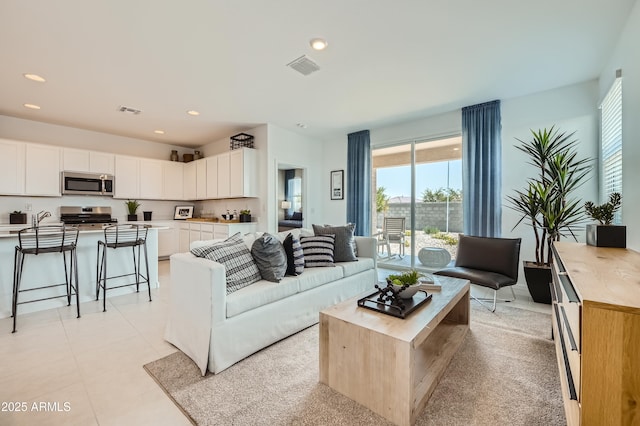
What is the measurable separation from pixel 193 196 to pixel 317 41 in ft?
15.5

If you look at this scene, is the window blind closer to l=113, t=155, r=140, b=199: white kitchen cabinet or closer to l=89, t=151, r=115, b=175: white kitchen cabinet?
l=113, t=155, r=140, b=199: white kitchen cabinet

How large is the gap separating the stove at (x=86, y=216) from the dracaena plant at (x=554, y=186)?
6824 millimetres

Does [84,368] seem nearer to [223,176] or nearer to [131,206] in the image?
[223,176]

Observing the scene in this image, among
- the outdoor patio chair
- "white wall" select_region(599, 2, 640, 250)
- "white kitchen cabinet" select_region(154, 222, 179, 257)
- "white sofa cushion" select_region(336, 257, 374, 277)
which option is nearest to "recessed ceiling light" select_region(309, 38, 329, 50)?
"white sofa cushion" select_region(336, 257, 374, 277)

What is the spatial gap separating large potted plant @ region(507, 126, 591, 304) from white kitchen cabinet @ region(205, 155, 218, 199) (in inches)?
203

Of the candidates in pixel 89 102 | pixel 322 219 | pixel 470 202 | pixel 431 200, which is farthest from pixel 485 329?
pixel 89 102

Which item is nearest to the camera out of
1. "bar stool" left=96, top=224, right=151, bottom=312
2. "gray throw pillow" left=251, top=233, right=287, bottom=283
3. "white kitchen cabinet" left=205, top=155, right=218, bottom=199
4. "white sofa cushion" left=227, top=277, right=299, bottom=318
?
"white sofa cushion" left=227, top=277, right=299, bottom=318

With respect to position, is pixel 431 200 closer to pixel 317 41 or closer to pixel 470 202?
pixel 470 202

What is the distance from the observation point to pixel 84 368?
6.34 ft

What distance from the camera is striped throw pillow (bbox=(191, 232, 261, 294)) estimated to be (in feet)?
7.09

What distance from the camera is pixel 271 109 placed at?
4.17 m

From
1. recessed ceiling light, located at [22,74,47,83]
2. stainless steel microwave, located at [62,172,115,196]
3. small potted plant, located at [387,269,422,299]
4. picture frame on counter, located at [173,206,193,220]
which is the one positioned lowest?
small potted plant, located at [387,269,422,299]

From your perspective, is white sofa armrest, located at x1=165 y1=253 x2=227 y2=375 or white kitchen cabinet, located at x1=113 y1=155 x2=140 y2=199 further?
white kitchen cabinet, located at x1=113 y1=155 x2=140 y2=199

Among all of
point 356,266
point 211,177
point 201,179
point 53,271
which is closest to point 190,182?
point 201,179
